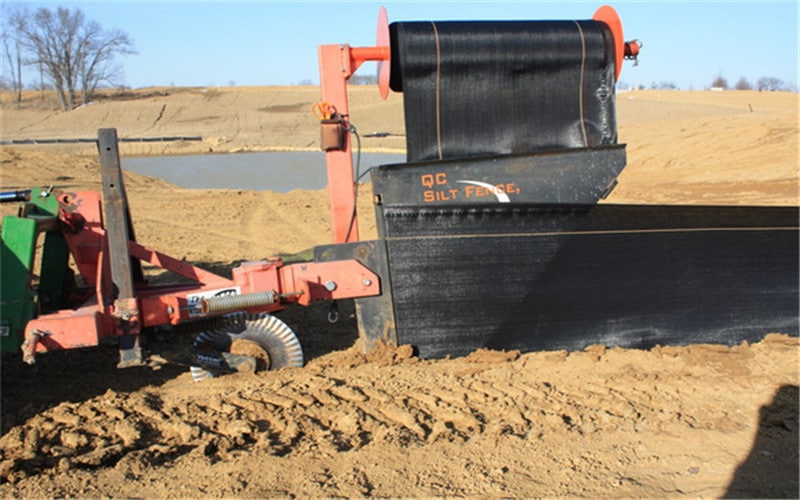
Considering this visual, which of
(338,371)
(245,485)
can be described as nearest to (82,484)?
(245,485)

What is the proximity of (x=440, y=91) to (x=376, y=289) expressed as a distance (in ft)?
4.51

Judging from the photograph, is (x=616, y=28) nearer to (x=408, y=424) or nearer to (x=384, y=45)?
(x=384, y=45)

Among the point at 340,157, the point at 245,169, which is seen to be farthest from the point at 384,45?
the point at 245,169

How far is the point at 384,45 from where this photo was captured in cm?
499

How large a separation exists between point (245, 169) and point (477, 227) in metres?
19.0

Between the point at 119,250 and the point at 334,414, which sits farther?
the point at 119,250

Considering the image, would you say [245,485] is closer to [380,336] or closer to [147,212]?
[380,336]

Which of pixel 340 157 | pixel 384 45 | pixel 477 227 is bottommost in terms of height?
pixel 477 227

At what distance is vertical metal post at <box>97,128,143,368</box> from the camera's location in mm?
4488

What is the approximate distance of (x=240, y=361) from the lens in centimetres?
492

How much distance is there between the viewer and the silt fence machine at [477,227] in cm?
495

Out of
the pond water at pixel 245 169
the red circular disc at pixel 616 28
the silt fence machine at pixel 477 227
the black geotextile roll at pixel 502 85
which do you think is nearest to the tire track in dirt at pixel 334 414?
the silt fence machine at pixel 477 227

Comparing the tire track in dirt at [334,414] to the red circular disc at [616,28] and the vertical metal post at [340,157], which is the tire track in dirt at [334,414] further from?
the red circular disc at [616,28]

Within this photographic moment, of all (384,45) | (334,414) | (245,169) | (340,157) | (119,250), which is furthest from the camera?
(245,169)
